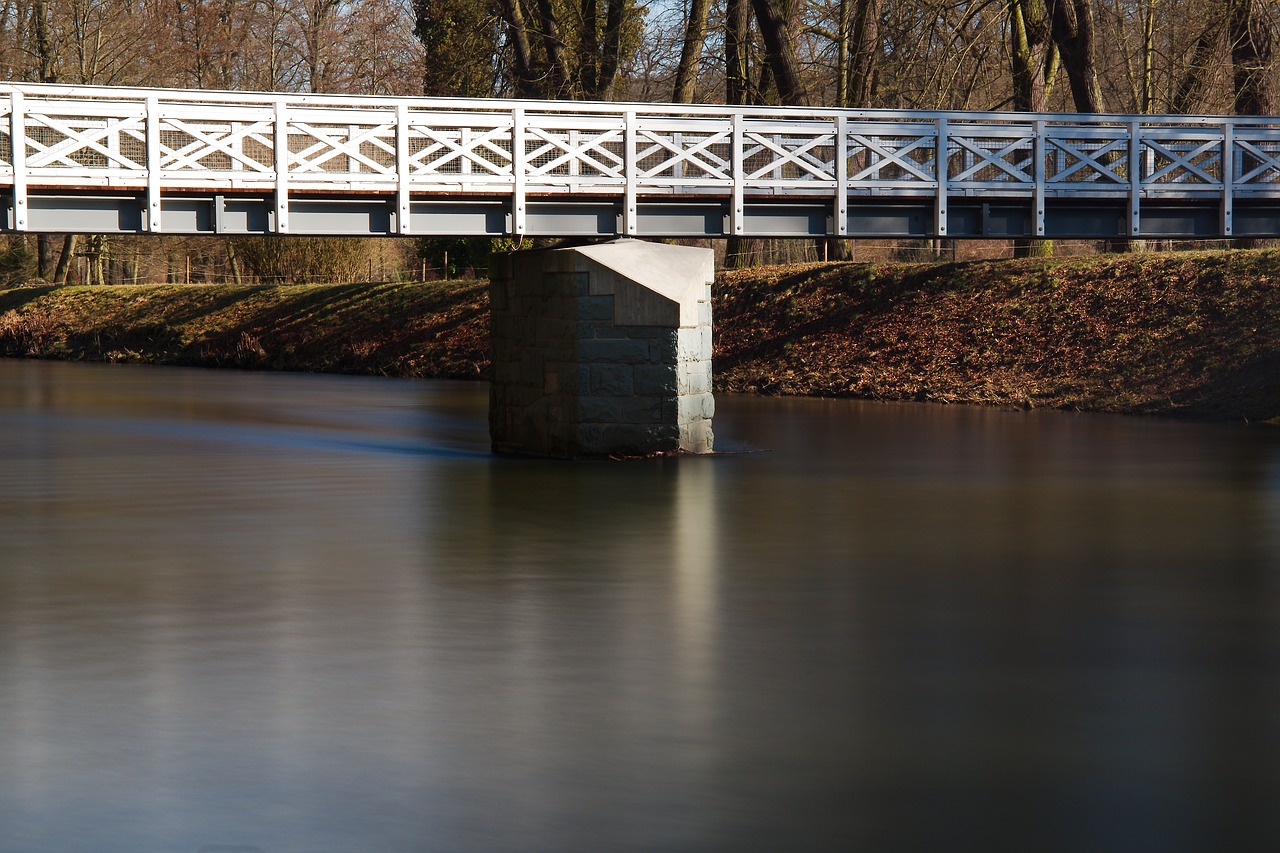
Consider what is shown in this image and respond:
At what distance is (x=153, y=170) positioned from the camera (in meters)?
22.6

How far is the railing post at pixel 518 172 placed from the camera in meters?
24.2

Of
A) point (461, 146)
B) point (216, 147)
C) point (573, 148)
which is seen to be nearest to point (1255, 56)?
point (573, 148)

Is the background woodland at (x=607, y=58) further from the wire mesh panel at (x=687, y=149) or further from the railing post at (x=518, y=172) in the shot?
the railing post at (x=518, y=172)

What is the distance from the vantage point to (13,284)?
6738 cm

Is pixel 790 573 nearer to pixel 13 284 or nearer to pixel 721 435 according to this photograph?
pixel 721 435

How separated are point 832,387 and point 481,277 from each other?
18693mm

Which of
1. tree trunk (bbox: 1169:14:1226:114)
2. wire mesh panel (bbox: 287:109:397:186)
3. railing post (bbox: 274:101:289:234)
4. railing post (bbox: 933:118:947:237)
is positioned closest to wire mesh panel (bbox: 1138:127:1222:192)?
railing post (bbox: 933:118:947:237)

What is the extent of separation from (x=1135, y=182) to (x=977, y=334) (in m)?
8.31

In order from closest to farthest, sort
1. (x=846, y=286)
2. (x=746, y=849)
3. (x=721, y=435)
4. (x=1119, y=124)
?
(x=746, y=849) < (x=721, y=435) < (x=1119, y=124) < (x=846, y=286)

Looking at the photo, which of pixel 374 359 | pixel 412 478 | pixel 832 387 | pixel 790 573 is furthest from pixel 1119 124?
pixel 374 359

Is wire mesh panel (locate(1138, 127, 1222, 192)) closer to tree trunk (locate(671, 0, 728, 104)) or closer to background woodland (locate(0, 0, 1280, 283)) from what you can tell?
background woodland (locate(0, 0, 1280, 283))

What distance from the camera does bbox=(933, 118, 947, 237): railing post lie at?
26.6 meters

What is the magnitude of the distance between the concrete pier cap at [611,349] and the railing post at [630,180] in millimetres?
1491

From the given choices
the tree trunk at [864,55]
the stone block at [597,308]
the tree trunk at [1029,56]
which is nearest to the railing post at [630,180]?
the stone block at [597,308]
